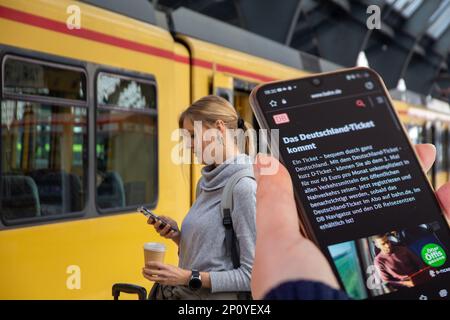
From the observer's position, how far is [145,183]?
177 inches

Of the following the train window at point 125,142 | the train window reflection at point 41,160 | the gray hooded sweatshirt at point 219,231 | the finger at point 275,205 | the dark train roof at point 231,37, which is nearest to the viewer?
the finger at point 275,205

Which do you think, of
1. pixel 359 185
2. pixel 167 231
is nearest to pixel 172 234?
pixel 167 231

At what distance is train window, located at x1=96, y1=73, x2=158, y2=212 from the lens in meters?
4.04

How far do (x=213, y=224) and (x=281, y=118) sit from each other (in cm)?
106

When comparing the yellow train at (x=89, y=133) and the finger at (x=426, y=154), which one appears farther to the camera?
the yellow train at (x=89, y=133)

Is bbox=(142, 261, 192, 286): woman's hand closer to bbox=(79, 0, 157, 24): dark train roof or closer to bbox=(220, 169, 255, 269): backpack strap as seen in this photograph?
bbox=(220, 169, 255, 269): backpack strap

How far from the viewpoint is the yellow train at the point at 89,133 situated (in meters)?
3.36

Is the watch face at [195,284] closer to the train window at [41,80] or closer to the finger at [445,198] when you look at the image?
the finger at [445,198]

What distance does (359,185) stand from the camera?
41.5 inches

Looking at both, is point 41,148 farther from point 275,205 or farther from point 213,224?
point 275,205

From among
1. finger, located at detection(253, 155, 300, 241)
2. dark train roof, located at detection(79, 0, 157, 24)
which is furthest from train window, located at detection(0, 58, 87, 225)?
finger, located at detection(253, 155, 300, 241)

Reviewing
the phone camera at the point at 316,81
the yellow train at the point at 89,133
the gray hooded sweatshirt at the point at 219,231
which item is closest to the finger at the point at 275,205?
the phone camera at the point at 316,81

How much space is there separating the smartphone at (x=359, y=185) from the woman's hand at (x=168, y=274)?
3.52 ft

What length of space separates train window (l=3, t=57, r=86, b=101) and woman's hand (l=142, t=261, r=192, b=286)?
173cm
